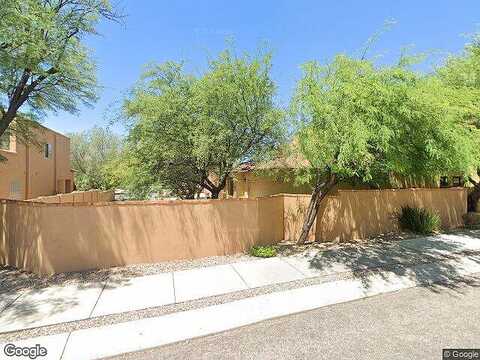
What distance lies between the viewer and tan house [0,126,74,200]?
18.6 meters

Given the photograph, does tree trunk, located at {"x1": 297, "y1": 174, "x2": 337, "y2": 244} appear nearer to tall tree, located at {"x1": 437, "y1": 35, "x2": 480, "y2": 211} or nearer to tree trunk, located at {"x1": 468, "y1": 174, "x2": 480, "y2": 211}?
tall tree, located at {"x1": 437, "y1": 35, "x2": 480, "y2": 211}

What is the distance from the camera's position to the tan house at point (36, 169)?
731 inches

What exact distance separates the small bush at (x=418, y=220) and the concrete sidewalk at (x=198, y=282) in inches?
72.0

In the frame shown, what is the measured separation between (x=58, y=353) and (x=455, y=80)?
13603 millimetres

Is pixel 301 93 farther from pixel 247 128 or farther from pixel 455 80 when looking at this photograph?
pixel 455 80

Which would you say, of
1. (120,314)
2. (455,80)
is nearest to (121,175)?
(120,314)

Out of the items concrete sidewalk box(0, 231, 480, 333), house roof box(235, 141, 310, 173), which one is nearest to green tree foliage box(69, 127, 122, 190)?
house roof box(235, 141, 310, 173)

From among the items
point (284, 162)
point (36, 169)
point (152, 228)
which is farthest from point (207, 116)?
point (36, 169)

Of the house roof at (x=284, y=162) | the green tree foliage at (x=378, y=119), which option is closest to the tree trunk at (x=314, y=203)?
the house roof at (x=284, y=162)

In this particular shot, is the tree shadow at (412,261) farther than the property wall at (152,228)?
No

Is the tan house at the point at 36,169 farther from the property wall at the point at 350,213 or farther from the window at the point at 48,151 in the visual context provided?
the property wall at the point at 350,213

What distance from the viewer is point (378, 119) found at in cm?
659

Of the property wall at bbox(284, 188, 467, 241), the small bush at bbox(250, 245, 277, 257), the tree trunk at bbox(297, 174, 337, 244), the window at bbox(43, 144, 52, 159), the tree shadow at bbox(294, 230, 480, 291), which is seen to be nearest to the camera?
the tree shadow at bbox(294, 230, 480, 291)

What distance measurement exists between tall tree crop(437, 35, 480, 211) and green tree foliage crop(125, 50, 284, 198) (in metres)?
5.64
